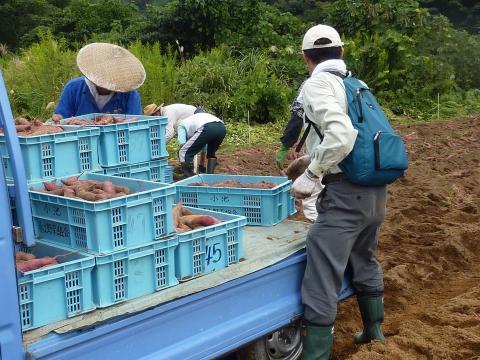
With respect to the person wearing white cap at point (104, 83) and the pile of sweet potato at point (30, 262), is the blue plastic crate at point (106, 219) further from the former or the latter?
the person wearing white cap at point (104, 83)

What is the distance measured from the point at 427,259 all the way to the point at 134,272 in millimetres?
3934

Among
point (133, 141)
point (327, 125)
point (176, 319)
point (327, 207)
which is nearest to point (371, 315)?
point (327, 207)

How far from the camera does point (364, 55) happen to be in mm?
17500

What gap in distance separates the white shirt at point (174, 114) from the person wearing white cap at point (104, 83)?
193cm

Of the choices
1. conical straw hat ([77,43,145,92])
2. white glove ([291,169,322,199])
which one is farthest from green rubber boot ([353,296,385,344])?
conical straw hat ([77,43,145,92])

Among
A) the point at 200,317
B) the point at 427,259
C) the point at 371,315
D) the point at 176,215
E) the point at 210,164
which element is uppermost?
the point at 176,215

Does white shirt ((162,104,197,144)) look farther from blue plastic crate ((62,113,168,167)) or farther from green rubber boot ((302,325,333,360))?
green rubber boot ((302,325,333,360))

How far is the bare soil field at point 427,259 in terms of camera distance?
4641 millimetres

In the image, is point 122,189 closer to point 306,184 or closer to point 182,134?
point 306,184

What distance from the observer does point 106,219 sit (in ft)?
11.0

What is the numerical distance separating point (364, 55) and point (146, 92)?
710cm

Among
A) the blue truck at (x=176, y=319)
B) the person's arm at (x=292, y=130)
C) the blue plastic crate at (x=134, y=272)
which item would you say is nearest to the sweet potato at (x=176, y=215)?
the blue plastic crate at (x=134, y=272)

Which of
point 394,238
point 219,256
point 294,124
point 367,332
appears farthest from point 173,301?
point 394,238

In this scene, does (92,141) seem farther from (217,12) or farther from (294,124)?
(217,12)
